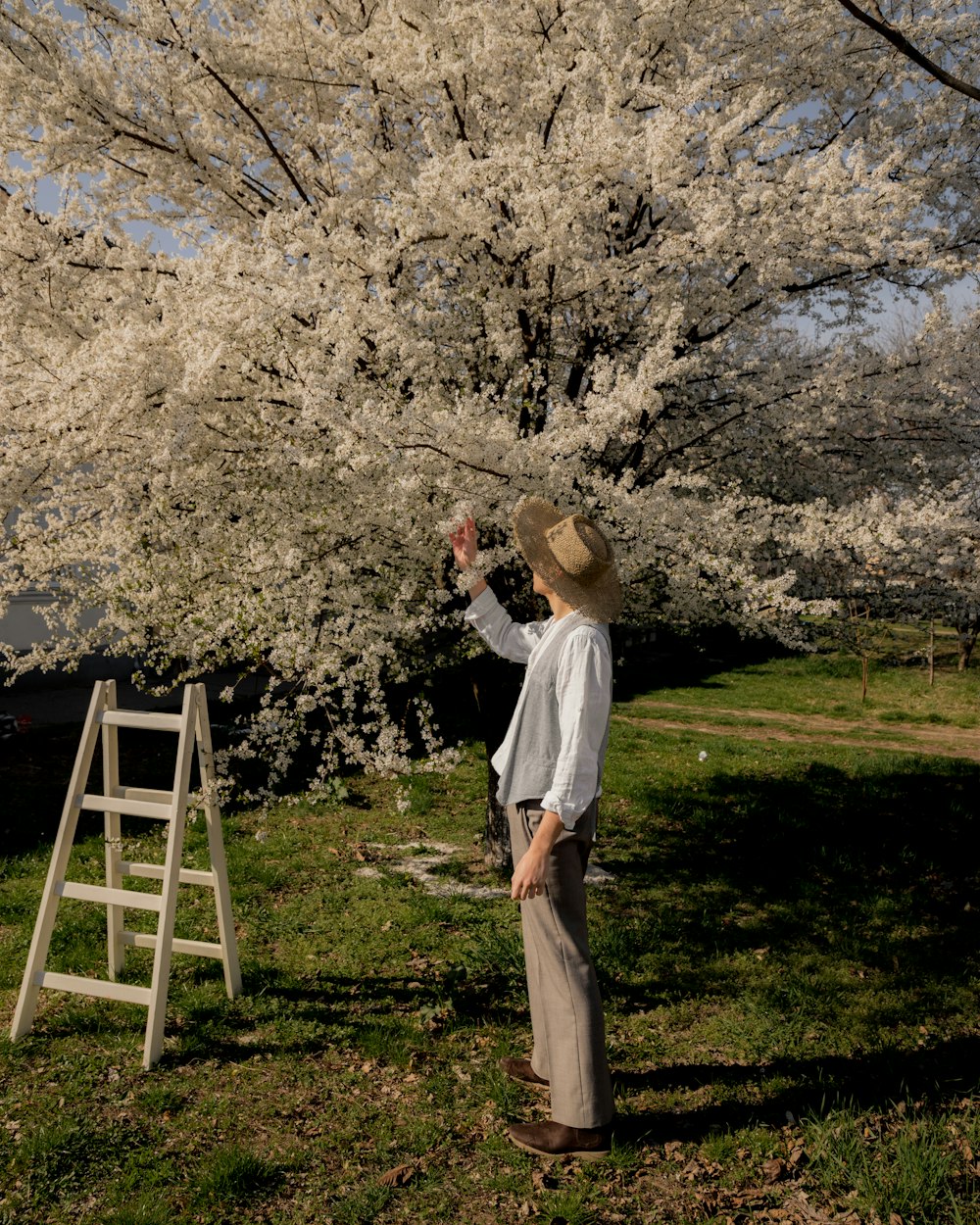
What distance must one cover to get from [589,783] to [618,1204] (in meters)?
1.47

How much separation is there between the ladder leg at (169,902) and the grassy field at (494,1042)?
171mm

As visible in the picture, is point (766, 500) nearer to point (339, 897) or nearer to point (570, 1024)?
point (570, 1024)

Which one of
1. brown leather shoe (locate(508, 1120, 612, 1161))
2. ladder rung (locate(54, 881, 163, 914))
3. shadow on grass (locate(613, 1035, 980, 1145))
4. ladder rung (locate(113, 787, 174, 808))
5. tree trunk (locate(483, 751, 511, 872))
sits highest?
ladder rung (locate(113, 787, 174, 808))

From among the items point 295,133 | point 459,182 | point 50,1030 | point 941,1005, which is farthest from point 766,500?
point 50,1030

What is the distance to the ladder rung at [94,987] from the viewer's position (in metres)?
3.81

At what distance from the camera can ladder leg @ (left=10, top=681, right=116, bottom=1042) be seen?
3920 millimetres

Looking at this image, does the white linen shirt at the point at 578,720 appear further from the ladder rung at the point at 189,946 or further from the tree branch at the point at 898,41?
the tree branch at the point at 898,41

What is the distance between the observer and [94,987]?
12.7 feet

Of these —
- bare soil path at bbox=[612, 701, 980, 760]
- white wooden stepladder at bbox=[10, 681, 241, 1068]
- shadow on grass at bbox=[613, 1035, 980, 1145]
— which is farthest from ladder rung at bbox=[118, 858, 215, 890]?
bare soil path at bbox=[612, 701, 980, 760]

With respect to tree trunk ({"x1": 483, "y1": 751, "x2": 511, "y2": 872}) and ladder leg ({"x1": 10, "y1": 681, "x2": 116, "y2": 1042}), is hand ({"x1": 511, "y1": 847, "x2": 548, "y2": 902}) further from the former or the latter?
tree trunk ({"x1": 483, "y1": 751, "x2": 511, "y2": 872})

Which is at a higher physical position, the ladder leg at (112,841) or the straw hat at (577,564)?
the straw hat at (577,564)

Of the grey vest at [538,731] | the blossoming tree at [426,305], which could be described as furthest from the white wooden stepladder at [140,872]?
the grey vest at [538,731]

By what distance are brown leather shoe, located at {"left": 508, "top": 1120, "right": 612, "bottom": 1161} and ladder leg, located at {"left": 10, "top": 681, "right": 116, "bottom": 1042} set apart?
2316 millimetres

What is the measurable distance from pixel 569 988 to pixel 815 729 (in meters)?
10.7
